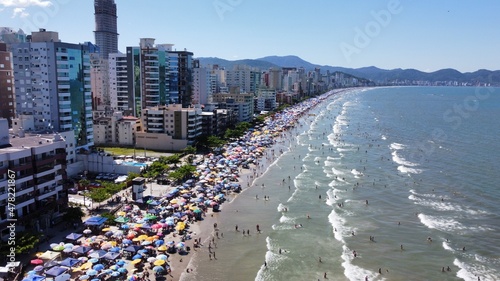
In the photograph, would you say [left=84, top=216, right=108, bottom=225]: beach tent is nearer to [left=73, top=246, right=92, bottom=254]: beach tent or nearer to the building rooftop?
[left=73, top=246, right=92, bottom=254]: beach tent

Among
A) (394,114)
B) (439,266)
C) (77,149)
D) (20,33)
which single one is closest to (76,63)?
(77,149)

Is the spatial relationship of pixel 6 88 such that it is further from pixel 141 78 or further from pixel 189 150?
pixel 189 150

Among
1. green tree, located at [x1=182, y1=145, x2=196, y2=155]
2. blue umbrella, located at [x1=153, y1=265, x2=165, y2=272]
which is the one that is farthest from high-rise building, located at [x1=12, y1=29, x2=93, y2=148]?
blue umbrella, located at [x1=153, y1=265, x2=165, y2=272]

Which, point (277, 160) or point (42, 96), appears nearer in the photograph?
point (42, 96)

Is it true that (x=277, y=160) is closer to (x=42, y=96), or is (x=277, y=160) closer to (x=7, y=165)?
(x=42, y=96)

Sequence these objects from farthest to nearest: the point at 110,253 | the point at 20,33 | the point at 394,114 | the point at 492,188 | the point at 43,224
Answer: the point at 394,114, the point at 20,33, the point at 492,188, the point at 43,224, the point at 110,253

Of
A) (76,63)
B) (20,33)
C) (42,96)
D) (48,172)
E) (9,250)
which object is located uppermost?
(20,33)

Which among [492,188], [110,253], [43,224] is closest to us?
[110,253]
